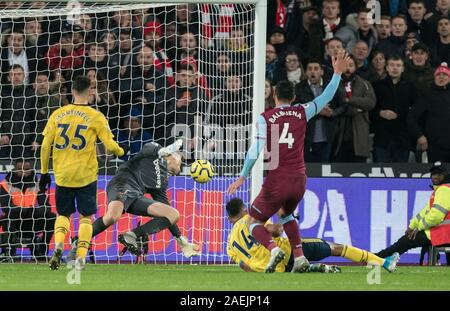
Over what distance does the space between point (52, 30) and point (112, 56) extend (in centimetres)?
94

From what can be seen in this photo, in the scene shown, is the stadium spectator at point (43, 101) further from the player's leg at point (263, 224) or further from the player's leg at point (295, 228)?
the player's leg at point (295, 228)

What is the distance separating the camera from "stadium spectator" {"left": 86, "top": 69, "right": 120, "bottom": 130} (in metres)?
18.1

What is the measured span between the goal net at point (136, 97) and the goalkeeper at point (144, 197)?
1.14 m

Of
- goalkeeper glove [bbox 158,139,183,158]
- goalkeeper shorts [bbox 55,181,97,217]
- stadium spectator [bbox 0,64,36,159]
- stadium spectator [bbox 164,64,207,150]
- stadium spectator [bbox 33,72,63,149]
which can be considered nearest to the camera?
goalkeeper shorts [bbox 55,181,97,217]

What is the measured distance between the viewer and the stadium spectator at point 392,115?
19172 millimetres

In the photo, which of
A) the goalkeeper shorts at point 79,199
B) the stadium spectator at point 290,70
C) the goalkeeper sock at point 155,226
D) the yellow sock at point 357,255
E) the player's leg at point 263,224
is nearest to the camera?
the player's leg at point 263,224

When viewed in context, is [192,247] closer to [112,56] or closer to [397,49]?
[112,56]

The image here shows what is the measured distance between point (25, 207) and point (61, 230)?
368 cm

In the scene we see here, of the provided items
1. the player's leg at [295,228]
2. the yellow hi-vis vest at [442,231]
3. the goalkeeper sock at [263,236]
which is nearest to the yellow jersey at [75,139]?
the goalkeeper sock at [263,236]

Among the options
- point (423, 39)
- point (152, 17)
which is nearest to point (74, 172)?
point (152, 17)

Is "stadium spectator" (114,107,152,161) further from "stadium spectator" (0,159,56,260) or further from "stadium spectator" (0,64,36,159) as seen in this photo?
"stadium spectator" (0,159,56,260)

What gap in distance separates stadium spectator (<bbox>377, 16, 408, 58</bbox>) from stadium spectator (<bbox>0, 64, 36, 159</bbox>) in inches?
222

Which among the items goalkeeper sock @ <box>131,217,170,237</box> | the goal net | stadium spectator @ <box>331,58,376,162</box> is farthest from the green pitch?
stadium spectator @ <box>331,58,376,162</box>

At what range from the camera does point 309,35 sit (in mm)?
20188
